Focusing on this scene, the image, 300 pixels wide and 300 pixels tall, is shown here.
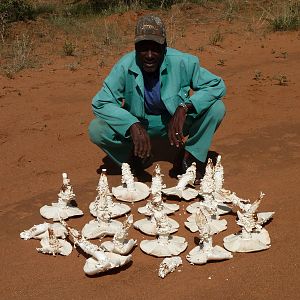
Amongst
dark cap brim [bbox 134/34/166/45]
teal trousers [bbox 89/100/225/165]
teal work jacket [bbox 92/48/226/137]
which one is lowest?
teal trousers [bbox 89/100/225/165]

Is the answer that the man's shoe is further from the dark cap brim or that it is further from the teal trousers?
the dark cap brim

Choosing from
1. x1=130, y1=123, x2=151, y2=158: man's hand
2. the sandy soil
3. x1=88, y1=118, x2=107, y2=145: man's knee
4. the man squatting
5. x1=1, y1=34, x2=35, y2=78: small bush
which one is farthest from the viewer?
x1=1, y1=34, x2=35, y2=78: small bush

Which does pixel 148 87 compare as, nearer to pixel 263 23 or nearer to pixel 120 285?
pixel 120 285

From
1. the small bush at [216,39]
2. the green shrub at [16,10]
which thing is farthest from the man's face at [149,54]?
the green shrub at [16,10]

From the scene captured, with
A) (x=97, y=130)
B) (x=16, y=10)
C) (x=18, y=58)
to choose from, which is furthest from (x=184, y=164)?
(x=16, y=10)

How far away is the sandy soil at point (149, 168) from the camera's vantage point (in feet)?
8.64

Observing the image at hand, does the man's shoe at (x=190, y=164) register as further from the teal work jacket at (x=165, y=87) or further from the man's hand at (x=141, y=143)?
the man's hand at (x=141, y=143)

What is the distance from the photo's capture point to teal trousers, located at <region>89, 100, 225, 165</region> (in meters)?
3.75

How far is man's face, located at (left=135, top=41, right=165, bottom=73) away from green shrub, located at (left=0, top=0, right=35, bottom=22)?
6.56 m

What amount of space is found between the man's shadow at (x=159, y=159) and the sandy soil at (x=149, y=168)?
0.24ft

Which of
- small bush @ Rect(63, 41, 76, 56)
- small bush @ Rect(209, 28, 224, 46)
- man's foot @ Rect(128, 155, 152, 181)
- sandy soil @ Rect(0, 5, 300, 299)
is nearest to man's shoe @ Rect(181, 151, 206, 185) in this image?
sandy soil @ Rect(0, 5, 300, 299)

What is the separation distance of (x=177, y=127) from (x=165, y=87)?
379 millimetres

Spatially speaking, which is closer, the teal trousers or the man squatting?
the man squatting

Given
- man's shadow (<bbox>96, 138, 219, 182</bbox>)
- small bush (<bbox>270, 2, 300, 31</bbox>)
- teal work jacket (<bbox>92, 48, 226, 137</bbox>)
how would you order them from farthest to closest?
1. small bush (<bbox>270, 2, 300, 31</bbox>)
2. man's shadow (<bbox>96, 138, 219, 182</bbox>)
3. teal work jacket (<bbox>92, 48, 226, 137</bbox>)
